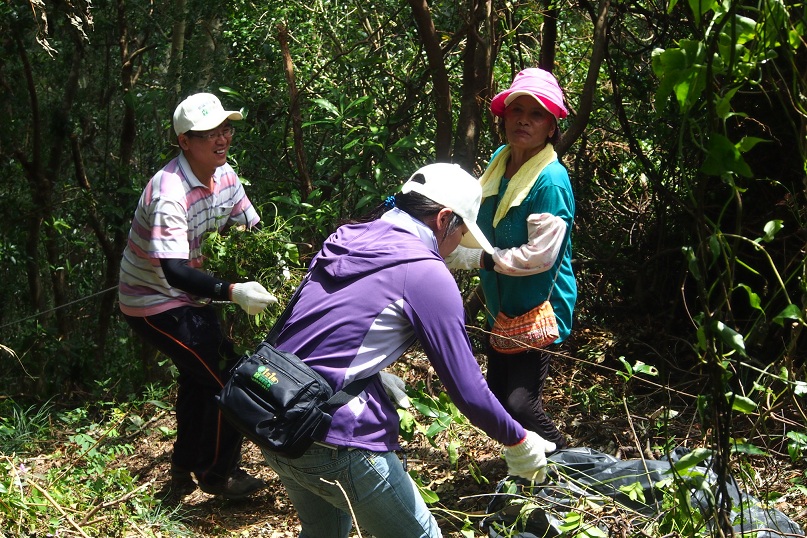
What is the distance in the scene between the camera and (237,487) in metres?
4.43

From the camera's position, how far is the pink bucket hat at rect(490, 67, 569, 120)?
3.87 metres

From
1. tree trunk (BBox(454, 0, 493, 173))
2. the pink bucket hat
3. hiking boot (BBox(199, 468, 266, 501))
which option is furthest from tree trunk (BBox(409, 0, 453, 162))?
hiking boot (BBox(199, 468, 266, 501))

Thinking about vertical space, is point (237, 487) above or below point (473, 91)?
below

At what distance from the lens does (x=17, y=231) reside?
7.45 m

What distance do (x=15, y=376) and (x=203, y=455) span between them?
425 cm

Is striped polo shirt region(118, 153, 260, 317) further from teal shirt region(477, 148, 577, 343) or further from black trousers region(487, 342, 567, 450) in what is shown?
black trousers region(487, 342, 567, 450)

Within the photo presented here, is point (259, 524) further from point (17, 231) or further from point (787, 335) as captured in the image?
point (17, 231)

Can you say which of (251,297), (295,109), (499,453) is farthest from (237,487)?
(295,109)

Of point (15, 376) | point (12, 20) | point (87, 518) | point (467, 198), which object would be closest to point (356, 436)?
point (467, 198)

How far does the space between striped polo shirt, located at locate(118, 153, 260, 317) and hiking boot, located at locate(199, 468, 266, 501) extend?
2.81ft

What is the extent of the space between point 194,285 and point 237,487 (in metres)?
1.12

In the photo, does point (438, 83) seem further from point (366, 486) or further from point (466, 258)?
point (366, 486)

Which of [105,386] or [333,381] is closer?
[333,381]

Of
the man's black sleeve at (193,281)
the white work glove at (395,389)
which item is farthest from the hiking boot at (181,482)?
the white work glove at (395,389)
